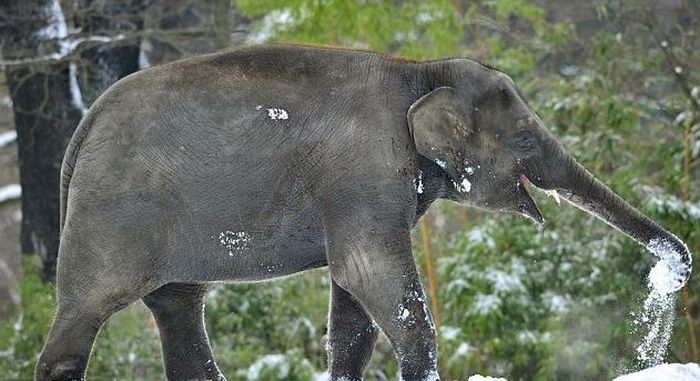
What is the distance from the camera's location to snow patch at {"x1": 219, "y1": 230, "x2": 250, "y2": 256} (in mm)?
5133

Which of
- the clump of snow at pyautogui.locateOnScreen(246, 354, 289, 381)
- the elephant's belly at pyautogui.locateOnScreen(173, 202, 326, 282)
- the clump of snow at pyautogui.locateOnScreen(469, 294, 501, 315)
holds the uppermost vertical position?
the elephant's belly at pyautogui.locateOnScreen(173, 202, 326, 282)

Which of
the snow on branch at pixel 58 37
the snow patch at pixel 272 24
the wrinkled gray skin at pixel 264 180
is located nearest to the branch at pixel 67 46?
the snow on branch at pixel 58 37

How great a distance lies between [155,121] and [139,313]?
570 cm

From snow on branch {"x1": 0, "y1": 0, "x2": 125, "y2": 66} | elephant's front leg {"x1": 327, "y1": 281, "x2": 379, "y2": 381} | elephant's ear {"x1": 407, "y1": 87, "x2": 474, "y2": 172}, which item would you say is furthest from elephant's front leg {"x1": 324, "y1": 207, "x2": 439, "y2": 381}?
snow on branch {"x1": 0, "y1": 0, "x2": 125, "y2": 66}

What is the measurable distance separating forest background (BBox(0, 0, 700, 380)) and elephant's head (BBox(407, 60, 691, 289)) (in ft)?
13.2

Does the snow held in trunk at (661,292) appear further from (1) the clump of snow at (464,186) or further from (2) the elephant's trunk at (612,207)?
(1) the clump of snow at (464,186)

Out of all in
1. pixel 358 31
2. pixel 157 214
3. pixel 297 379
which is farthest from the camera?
pixel 358 31

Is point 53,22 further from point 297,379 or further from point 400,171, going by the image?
point 400,171

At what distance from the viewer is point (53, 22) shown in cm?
1066

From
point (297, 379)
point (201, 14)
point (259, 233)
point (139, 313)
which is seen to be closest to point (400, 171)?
point (259, 233)

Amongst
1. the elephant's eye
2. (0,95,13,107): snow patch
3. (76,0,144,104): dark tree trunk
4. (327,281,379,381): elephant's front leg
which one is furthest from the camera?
(0,95,13,107): snow patch

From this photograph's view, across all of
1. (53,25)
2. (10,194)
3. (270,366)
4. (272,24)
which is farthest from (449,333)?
(10,194)

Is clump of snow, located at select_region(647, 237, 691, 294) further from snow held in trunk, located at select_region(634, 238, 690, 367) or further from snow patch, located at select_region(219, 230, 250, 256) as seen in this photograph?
snow patch, located at select_region(219, 230, 250, 256)

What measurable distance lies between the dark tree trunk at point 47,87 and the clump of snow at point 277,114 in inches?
219
